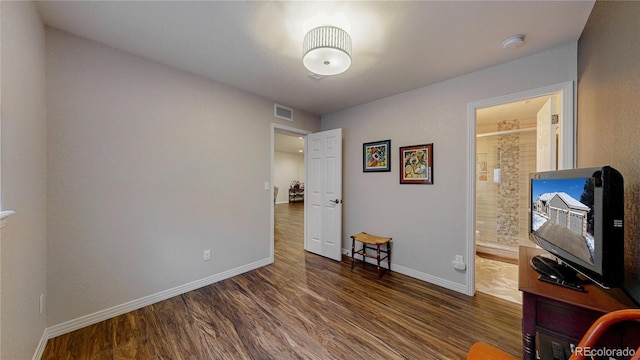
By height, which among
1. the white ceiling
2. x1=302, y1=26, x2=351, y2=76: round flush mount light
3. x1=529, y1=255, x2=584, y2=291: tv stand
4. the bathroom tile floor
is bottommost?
the bathroom tile floor

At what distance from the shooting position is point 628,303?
0.94 metres

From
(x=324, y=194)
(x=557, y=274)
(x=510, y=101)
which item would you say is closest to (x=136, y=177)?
(x=324, y=194)

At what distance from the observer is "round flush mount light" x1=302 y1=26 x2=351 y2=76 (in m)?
1.53

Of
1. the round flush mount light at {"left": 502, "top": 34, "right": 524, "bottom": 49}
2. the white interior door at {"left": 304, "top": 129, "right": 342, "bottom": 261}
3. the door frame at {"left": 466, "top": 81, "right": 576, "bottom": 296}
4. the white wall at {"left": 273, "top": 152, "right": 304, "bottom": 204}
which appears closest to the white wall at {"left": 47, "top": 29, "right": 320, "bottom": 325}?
the white interior door at {"left": 304, "top": 129, "right": 342, "bottom": 261}

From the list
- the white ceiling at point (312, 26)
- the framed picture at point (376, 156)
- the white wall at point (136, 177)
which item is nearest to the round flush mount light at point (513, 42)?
the white ceiling at point (312, 26)

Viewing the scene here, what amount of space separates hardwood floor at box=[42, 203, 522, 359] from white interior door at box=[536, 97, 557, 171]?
139 cm

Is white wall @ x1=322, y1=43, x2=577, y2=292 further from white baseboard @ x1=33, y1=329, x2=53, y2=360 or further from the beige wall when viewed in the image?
white baseboard @ x1=33, y1=329, x2=53, y2=360

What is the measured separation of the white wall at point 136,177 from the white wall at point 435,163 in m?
1.78

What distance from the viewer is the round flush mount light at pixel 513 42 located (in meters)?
1.78

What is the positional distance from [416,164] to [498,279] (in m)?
1.73

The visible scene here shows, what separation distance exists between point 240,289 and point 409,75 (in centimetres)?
304

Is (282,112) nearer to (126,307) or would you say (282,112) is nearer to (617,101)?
(126,307)

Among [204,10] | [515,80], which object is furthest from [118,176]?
[515,80]

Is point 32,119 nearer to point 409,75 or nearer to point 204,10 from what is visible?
point 204,10
